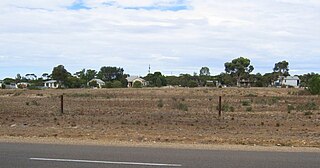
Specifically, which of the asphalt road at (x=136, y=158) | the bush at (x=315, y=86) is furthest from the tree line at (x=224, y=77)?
the asphalt road at (x=136, y=158)

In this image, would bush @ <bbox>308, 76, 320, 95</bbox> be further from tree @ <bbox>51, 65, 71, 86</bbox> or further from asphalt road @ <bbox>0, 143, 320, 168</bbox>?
tree @ <bbox>51, 65, 71, 86</bbox>

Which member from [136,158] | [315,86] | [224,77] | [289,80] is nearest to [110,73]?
[224,77]

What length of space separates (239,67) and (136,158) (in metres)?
125

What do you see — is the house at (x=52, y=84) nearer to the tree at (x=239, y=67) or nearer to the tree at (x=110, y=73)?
the tree at (x=110, y=73)

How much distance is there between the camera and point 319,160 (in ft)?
37.4

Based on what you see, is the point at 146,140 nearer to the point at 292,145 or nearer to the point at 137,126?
the point at 292,145

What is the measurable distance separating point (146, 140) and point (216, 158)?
17.8 ft

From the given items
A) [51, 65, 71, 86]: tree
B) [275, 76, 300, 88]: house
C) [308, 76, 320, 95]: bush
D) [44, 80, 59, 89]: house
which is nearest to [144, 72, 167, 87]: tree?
[44, 80, 59, 89]: house

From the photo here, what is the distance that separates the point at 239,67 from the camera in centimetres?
13338

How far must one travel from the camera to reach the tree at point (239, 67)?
133375 millimetres

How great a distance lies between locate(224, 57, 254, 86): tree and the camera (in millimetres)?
133375

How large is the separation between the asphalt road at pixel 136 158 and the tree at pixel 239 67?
122217mm

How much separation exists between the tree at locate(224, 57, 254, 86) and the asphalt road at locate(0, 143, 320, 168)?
401 ft

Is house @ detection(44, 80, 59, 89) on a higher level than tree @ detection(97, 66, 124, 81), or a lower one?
lower
